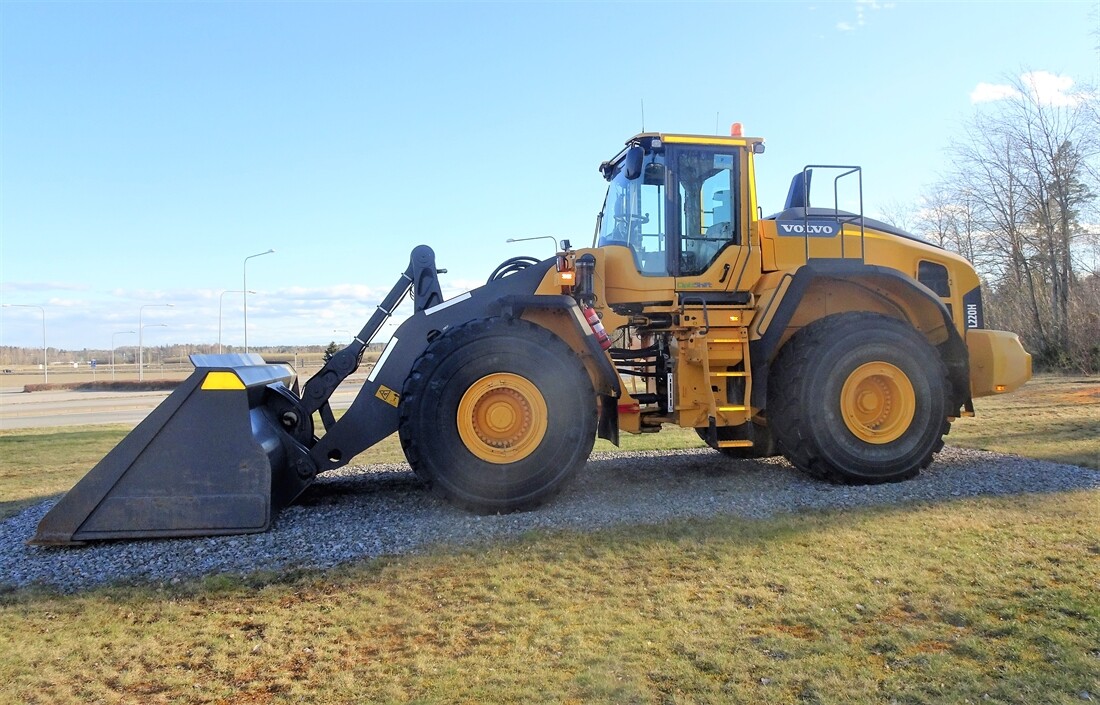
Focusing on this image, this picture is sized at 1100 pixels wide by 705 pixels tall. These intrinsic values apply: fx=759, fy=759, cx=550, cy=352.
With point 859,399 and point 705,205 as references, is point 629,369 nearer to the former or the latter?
point 705,205

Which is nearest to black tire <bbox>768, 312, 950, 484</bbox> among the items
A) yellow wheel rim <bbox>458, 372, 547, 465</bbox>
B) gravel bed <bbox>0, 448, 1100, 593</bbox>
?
gravel bed <bbox>0, 448, 1100, 593</bbox>

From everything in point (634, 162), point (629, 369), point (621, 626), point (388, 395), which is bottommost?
point (621, 626)

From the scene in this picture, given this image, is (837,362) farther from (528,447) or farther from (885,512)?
(528,447)

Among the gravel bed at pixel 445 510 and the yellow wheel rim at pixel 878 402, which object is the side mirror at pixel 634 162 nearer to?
the yellow wheel rim at pixel 878 402

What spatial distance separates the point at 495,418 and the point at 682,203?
9.56 ft

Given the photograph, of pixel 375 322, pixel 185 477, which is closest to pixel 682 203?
pixel 375 322

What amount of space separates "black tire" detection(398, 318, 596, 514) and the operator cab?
5.57ft

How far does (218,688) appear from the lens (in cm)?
353

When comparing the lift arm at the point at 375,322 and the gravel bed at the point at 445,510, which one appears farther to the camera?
the lift arm at the point at 375,322

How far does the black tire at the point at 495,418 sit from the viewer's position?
20.9 ft

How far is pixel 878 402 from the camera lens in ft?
24.6

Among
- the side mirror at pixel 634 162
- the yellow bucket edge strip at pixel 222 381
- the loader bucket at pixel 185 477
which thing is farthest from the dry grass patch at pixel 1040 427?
the yellow bucket edge strip at pixel 222 381

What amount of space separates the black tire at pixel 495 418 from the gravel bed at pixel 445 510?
28cm

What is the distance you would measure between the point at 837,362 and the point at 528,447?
3.10 meters
